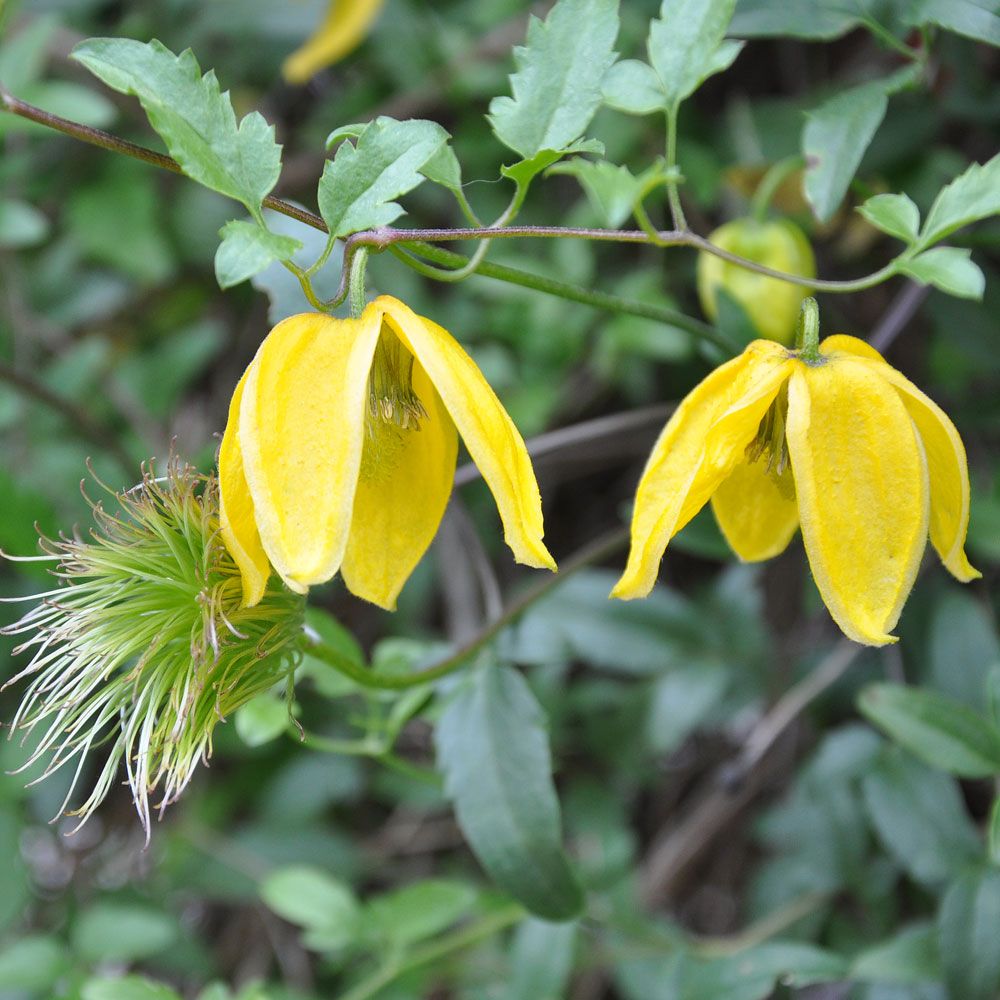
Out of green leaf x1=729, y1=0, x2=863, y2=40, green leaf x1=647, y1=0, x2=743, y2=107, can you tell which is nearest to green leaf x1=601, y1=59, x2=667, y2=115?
green leaf x1=647, y1=0, x2=743, y2=107

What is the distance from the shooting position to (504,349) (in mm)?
1746

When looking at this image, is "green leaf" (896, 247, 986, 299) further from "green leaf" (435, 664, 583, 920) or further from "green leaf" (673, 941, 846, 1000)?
"green leaf" (673, 941, 846, 1000)

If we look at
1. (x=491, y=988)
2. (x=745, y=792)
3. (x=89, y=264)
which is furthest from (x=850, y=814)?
(x=89, y=264)

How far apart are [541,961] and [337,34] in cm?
133

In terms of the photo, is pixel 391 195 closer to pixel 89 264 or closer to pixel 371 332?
pixel 371 332

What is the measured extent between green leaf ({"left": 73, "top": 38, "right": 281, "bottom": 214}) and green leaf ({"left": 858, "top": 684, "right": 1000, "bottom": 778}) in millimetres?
749

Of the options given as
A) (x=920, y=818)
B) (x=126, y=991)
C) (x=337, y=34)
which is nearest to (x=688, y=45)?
(x=920, y=818)

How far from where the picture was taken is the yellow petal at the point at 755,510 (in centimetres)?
87

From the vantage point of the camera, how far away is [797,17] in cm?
103

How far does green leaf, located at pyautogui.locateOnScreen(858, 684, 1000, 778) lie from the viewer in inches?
41.8

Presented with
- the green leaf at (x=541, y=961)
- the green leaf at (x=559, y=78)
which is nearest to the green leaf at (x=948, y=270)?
the green leaf at (x=559, y=78)

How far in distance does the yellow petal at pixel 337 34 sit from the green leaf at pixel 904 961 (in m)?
1.40

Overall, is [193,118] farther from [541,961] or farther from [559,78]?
[541,961]

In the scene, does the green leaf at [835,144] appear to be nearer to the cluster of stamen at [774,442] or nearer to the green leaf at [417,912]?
the cluster of stamen at [774,442]
